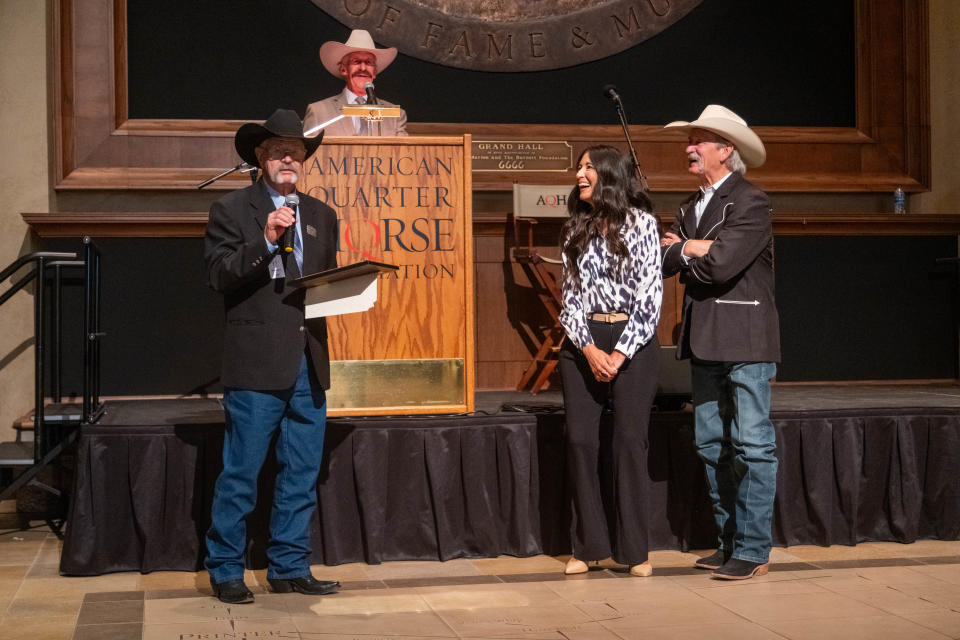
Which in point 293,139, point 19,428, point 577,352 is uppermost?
point 293,139

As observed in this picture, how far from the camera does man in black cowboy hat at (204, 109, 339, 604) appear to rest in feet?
12.5

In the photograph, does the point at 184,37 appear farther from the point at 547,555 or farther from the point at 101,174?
the point at 547,555

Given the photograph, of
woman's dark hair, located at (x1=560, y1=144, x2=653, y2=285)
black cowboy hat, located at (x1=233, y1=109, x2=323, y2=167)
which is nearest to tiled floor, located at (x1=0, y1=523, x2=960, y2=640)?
woman's dark hair, located at (x1=560, y1=144, x2=653, y2=285)

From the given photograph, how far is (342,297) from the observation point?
3854mm

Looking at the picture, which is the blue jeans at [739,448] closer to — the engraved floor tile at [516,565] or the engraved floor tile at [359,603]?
the engraved floor tile at [516,565]

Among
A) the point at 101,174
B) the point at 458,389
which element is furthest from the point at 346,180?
the point at 101,174

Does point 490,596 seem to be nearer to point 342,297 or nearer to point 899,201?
point 342,297

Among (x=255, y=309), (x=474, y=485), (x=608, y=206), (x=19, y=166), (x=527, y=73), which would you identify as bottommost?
(x=474, y=485)

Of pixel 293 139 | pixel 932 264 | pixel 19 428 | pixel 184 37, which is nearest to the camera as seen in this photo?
pixel 293 139

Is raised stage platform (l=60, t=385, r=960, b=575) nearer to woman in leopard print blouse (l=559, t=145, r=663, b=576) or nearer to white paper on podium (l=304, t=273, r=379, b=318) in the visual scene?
woman in leopard print blouse (l=559, t=145, r=663, b=576)

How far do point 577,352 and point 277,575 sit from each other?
4.63 feet

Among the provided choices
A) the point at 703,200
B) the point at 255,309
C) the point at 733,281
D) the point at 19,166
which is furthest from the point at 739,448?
the point at 19,166

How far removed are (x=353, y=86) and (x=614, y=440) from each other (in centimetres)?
246

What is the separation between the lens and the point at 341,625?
353 centimetres
